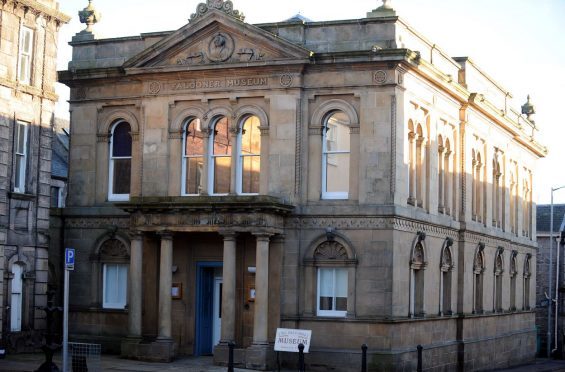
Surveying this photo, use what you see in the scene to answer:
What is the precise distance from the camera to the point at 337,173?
115ft

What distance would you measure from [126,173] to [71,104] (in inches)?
118

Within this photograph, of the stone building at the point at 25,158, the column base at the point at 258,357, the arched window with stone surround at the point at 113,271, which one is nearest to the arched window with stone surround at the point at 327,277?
the column base at the point at 258,357

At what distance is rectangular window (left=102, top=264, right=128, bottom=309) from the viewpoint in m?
37.6

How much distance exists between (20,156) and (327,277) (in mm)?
9855

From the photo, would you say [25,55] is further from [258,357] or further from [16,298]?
[258,357]

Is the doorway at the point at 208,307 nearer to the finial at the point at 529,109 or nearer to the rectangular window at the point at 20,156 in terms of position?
the rectangular window at the point at 20,156

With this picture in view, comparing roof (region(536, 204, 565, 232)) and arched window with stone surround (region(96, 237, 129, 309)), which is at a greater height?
roof (region(536, 204, 565, 232))

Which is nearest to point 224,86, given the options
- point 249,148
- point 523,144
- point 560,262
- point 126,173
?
point 249,148

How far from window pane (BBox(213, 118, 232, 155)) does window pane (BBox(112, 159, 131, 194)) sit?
10.8ft

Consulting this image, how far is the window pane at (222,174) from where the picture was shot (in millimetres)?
36219

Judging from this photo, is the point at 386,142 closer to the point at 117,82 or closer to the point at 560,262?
the point at 117,82

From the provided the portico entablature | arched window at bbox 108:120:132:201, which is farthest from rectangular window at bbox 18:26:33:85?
the portico entablature

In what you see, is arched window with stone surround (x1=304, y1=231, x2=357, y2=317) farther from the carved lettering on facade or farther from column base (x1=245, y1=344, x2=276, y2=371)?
the carved lettering on facade

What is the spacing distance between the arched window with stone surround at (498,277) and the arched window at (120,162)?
16282 mm
